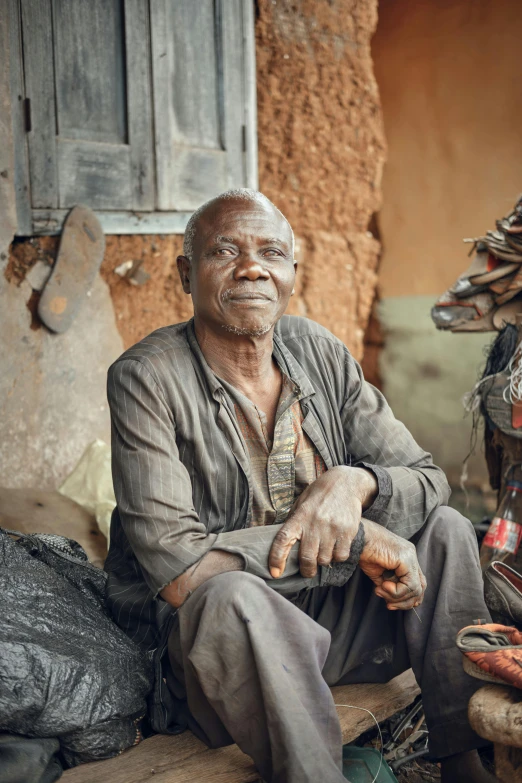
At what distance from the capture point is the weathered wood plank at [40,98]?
13.2 ft

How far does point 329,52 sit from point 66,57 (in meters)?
1.88

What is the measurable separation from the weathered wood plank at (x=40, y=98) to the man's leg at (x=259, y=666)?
2.62 metres

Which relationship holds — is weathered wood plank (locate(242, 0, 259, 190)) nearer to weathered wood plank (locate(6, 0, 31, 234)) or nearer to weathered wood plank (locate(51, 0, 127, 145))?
weathered wood plank (locate(51, 0, 127, 145))

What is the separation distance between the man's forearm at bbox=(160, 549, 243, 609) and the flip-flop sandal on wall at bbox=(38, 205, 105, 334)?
2.29 metres

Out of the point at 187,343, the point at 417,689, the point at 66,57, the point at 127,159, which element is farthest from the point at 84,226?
the point at 417,689

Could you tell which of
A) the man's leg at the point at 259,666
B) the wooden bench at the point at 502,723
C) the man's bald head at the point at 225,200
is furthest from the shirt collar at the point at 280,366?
the wooden bench at the point at 502,723

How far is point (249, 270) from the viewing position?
247 centimetres

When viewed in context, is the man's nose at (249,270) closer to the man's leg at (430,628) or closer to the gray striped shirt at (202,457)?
the gray striped shirt at (202,457)

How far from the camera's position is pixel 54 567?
8.78 feet

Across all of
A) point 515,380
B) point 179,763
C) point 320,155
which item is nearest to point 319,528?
point 179,763

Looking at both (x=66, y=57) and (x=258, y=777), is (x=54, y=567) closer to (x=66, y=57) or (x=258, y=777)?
(x=258, y=777)

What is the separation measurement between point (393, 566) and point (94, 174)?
2.81m

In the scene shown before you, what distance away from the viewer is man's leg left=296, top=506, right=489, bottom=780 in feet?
7.63

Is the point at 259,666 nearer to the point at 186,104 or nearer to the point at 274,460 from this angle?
the point at 274,460
